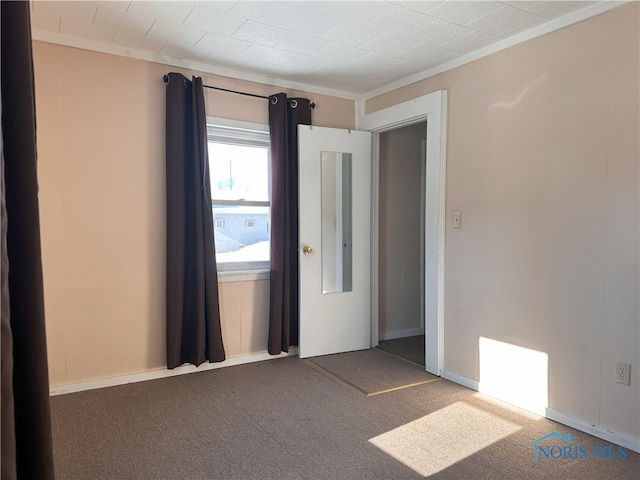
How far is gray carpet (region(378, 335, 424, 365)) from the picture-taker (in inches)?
158

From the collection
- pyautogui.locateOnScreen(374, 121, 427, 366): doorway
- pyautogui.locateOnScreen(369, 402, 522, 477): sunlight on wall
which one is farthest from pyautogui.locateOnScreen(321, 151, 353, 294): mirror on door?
pyautogui.locateOnScreen(369, 402, 522, 477): sunlight on wall

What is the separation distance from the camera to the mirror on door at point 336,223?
13.3 ft

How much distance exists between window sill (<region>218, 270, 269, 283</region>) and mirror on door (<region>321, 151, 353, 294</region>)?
1.82 ft

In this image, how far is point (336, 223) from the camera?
4.13m

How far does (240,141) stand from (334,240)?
3.95ft

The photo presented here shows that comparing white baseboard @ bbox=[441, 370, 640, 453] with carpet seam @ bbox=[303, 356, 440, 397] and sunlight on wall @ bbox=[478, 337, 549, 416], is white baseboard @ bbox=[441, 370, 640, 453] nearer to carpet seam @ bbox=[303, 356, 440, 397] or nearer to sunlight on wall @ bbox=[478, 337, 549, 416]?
sunlight on wall @ bbox=[478, 337, 549, 416]

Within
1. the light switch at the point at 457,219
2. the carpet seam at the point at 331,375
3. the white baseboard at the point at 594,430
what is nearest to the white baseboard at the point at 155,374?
the carpet seam at the point at 331,375

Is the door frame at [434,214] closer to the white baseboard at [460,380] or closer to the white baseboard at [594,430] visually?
the white baseboard at [460,380]

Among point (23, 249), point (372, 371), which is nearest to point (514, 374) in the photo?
point (372, 371)

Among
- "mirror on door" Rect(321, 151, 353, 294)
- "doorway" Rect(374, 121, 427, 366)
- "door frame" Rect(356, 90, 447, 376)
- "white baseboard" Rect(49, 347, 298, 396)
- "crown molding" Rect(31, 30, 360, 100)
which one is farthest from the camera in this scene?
"doorway" Rect(374, 121, 427, 366)

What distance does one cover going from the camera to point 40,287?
2.53 feet

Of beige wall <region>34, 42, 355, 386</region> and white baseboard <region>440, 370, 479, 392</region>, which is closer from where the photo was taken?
beige wall <region>34, 42, 355, 386</region>

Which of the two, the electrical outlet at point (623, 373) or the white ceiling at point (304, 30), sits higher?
the white ceiling at point (304, 30)

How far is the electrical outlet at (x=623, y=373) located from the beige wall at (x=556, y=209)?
0.09 feet
